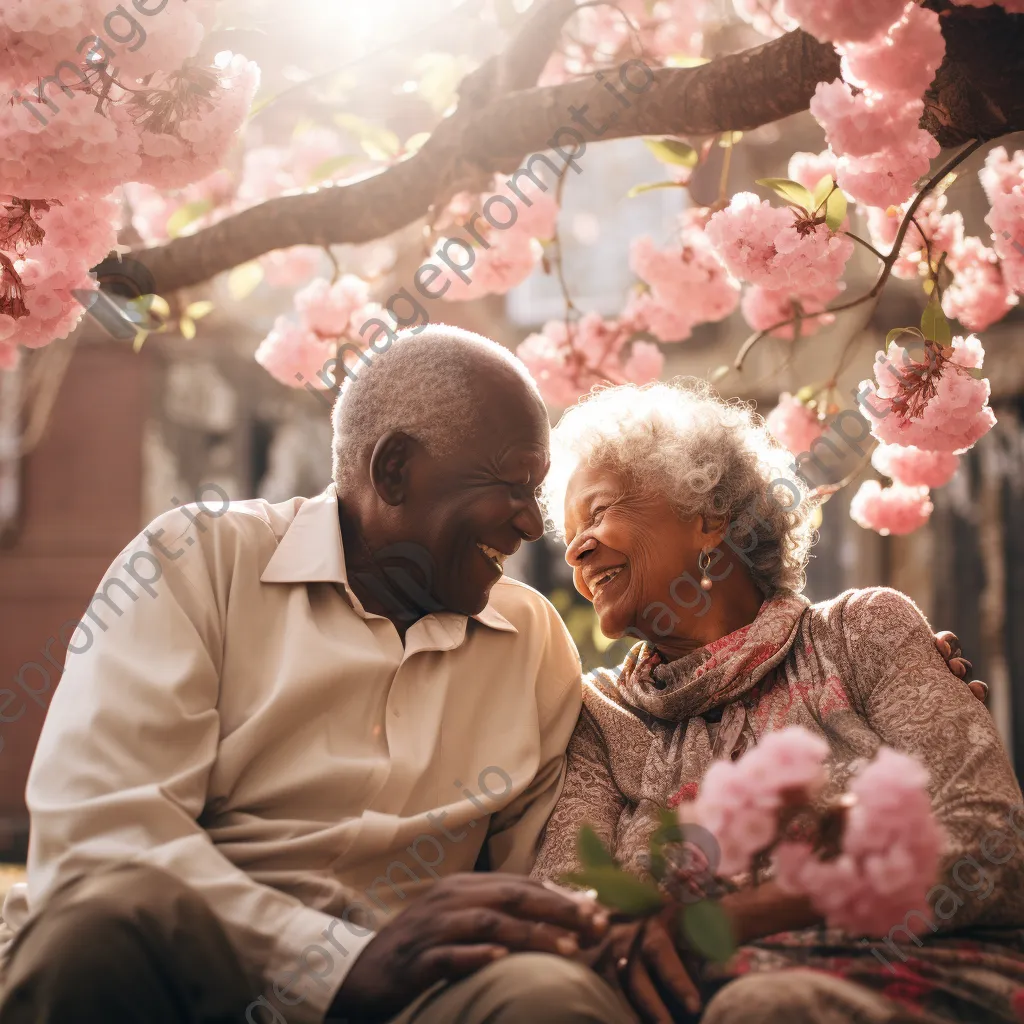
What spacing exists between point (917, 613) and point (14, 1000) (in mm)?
1849

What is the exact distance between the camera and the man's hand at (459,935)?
72.1 inches

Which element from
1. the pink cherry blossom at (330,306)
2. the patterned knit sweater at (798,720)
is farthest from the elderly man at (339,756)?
the pink cherry blossom at (330,306)

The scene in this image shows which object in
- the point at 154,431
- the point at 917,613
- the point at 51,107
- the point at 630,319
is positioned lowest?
the point at 154,431

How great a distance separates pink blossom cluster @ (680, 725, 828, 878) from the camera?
1.53 meters

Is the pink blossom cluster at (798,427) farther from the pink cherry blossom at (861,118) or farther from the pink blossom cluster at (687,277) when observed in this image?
the pink cherry blossom at (861,118)

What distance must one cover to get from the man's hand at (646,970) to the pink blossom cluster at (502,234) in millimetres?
2486

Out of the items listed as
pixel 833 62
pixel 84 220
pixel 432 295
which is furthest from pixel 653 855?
pixel 432 295

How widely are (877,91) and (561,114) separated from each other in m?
0.96

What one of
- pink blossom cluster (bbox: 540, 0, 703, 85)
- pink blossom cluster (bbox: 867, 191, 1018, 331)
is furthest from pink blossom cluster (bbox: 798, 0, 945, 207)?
pink blossom cluster (bbox: 540, 0, 703, 85)

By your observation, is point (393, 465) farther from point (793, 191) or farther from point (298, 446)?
point (298, 446)

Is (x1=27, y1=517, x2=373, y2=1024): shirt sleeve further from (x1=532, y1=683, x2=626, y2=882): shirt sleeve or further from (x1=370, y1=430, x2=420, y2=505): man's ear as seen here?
(x1=532, y1=683, x2=626, y2=882): shirt sleeve

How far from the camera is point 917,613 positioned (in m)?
2.57

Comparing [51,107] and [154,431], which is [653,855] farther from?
[154,431]

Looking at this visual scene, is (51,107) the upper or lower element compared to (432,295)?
upper
